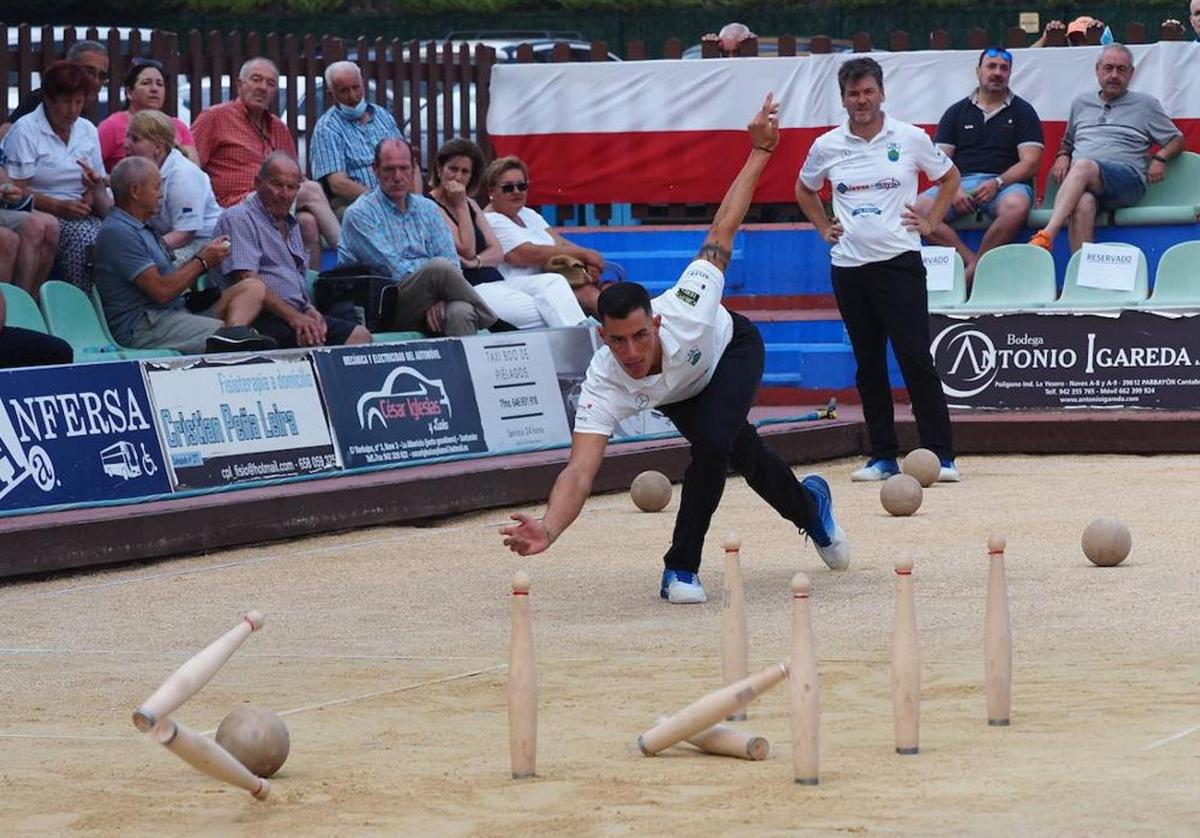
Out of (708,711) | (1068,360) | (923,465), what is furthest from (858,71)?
(708,711)

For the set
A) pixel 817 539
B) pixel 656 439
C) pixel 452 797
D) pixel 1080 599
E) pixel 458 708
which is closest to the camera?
pixel 452 797

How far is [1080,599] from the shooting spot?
29.4 feet

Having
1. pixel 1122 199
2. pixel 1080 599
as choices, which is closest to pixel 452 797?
pixel 1080 599

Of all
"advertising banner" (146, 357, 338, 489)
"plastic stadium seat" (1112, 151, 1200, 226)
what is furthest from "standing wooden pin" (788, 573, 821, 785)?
"plastic stadium seat" (1112, 151, 1200, 226)

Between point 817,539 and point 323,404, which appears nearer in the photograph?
point 817,539

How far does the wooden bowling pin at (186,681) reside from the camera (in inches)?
205

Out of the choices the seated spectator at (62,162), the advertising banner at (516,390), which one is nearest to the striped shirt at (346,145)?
the advertising banner at (516,390)

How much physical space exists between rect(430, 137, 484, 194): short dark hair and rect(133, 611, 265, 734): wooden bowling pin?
9313 millimetres

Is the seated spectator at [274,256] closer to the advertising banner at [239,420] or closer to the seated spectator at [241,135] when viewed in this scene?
the advertising banner at [239,420]

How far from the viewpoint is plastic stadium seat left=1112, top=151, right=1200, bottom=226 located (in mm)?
16584

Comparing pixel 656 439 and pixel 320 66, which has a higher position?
pixel 320 66

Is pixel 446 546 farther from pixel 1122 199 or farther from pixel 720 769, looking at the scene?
pixel 1122 199

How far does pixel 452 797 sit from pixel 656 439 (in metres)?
9.26

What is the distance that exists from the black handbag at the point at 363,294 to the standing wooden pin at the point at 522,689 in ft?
26.7
